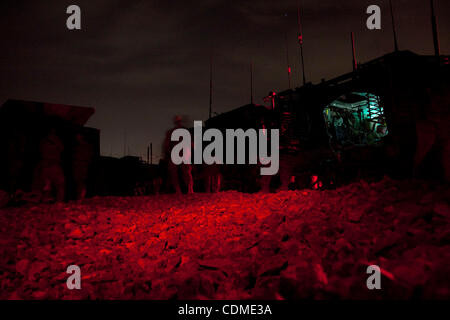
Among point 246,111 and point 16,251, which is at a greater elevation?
point 246,111

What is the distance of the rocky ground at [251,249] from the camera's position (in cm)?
190

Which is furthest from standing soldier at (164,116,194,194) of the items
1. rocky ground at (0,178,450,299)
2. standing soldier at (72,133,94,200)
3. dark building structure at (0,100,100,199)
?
dark building structure at (0,100,100,199)

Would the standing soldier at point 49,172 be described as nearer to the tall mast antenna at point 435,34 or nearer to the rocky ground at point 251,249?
the rocky ground at point 251,249

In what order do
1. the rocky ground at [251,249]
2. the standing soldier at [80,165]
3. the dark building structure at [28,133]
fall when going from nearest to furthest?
the rocky ground at [251,249], the dark building structure at [28,133], the standing soldier at [80,165]

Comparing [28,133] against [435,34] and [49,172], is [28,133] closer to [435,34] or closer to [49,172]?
[49,172]

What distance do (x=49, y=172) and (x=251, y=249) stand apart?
6837 mm

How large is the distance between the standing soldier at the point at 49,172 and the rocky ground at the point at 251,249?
9.50 feet

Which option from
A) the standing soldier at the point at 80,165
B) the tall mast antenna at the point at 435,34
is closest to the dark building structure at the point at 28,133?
the standing soldier at the point at 80,165

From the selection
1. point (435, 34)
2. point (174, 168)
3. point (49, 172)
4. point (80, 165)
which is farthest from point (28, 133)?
point (435, 34)

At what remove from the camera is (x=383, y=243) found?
227 cm

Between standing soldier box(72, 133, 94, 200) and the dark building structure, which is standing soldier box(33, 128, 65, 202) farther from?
standing soldier box(72, 133, 94, 200)
